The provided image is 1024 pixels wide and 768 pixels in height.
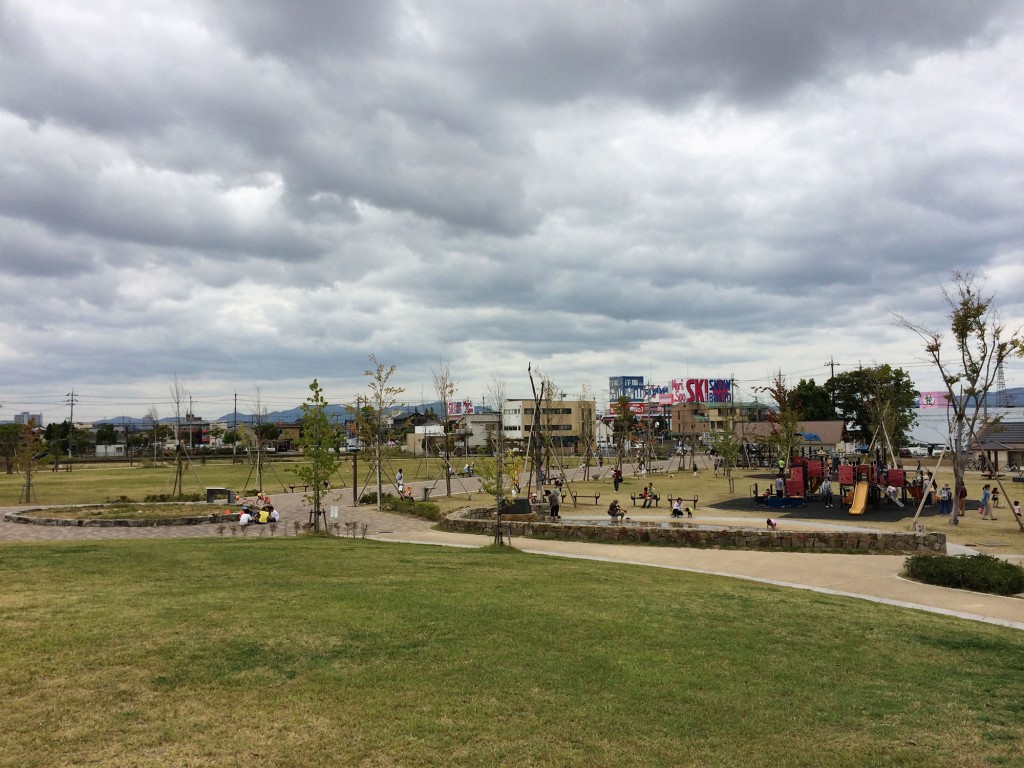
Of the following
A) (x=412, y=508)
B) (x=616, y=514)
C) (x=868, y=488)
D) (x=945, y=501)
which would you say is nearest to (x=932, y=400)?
(x=868, y=488)

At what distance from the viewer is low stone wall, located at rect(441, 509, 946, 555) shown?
65.6 feet

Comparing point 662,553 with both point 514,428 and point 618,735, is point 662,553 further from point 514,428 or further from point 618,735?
point 514,428

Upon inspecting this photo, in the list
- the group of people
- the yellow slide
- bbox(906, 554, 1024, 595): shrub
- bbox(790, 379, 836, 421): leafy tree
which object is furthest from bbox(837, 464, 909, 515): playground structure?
bbox(790, 379, 836, 421): leafy tree

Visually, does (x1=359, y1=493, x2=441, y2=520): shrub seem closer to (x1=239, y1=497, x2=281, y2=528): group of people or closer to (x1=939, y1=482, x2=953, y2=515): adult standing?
(x1=239, y1=497, x2=281, y2=528): group of people

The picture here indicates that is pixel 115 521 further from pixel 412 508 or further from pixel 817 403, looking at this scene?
pixel 817 403

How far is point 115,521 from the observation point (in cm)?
2352

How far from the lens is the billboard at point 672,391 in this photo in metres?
125

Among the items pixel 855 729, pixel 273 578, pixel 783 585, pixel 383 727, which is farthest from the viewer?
pixel 783 585

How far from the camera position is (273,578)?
11562mm

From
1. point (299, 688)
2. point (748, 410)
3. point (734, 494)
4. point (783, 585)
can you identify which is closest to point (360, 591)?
point (299, 688)

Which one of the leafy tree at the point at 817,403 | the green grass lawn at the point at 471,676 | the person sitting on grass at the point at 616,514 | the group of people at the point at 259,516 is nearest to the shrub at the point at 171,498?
the group of people at the point at 259,516

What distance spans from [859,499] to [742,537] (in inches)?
523

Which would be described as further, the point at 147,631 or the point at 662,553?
the point at 662,553

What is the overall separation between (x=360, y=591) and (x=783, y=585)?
30.2ft
